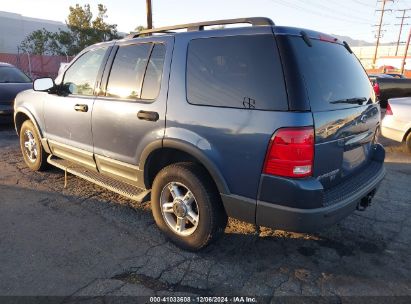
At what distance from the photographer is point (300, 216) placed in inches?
96.6

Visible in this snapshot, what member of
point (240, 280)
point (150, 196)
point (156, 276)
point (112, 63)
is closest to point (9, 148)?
point (112, 63)

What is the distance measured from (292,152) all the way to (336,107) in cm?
61

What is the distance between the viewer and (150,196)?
11.4 feet

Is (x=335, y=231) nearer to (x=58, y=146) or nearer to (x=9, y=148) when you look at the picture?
(x=58, y=146)

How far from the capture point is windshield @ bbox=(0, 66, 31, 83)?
29.5 feet

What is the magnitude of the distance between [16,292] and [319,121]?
263 cm

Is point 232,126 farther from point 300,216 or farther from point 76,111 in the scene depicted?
point 76,111

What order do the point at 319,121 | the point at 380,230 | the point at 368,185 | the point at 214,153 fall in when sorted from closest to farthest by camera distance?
1. the point at 319,121
2. the point at 214,153
3. the point at 368,185
4. the point at 380,230

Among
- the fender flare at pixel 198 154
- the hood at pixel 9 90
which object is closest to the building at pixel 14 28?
the hood at pixel 9 90

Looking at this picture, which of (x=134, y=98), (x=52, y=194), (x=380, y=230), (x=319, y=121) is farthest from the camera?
(x=52, y=194)

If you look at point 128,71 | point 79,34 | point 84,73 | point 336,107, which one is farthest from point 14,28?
point 336,107

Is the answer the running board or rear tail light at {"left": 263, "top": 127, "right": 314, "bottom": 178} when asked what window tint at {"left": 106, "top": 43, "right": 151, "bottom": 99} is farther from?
rear tail light at {"left": 263, "top": 127, "right": 314, "bottom": 178}

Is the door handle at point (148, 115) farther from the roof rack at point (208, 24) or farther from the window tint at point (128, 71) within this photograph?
the roof rack at point (208, 24)

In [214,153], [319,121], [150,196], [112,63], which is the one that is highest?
[112,63]
